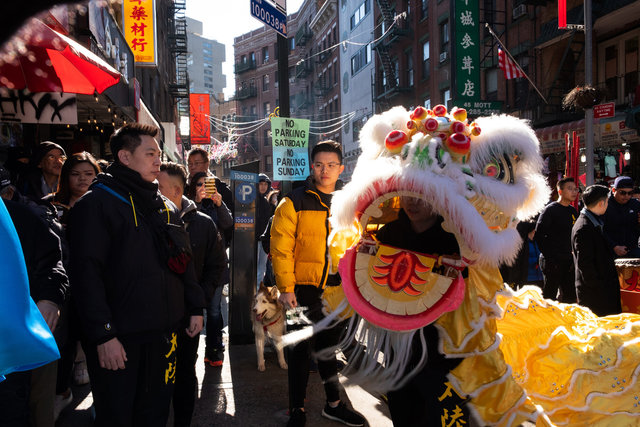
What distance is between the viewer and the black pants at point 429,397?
2.18 metres

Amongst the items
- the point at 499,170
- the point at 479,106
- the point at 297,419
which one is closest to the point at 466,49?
the point at 479,106

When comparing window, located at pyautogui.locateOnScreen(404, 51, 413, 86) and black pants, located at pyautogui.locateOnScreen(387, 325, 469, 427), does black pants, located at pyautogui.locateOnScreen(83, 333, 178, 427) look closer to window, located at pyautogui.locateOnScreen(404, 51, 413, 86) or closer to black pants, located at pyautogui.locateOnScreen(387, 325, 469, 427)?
black pants, located at pyautogui.locateOnScreen(387, 325, 469, 427)

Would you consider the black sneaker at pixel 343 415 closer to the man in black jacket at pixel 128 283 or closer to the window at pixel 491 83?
the man in black jacket at pixel 128 283

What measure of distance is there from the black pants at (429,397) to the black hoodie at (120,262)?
1.34m

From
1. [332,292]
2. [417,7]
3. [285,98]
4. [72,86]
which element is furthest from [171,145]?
[332,292]

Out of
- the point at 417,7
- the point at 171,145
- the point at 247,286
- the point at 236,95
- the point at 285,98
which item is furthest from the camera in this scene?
the point at 236,95

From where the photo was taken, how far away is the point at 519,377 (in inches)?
94.8

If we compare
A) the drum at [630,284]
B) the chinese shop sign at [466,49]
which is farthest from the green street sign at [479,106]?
the drum at [630,284]

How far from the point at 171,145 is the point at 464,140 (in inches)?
881

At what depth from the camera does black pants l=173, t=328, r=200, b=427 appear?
134 inches

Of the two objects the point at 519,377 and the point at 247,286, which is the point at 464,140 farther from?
the point at 247,286

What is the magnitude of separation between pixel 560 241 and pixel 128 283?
5.90 metres

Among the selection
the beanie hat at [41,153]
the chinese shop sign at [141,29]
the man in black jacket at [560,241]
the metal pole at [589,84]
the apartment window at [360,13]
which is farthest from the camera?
the apartment window at [360,13]

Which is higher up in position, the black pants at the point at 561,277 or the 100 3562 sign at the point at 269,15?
the 100 3562 sign at the point at 269,15
